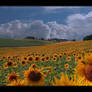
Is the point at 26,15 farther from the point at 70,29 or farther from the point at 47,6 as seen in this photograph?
the point at 70,29

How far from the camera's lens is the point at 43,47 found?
2.50m

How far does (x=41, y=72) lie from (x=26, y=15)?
0.79 m

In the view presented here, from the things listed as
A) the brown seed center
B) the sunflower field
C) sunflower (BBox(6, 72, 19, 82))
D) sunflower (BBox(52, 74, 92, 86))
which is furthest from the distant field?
sunflower (BBox(52, 74, 92, 86))

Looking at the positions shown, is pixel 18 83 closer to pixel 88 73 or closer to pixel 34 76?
pixel 34 76

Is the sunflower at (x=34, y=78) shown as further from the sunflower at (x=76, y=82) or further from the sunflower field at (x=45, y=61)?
the sunflower at (x=76, y=82)

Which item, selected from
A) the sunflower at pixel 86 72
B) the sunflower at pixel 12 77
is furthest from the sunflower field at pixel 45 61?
the sunflower at pixel 86 72

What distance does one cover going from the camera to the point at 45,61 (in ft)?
8.08

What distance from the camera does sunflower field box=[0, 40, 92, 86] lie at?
224 cm

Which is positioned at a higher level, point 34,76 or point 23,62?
point 23,62

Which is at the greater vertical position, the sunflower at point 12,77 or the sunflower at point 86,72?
the sunflower at point 86,72

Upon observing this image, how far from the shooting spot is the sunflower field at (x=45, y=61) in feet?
7.34

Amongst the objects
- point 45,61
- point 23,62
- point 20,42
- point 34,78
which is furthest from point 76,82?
point 20,42

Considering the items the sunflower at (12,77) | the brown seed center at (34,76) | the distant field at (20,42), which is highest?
the distant field at (20,42)

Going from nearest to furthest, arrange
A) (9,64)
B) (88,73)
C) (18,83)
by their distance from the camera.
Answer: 1. (88,73)
2. (18,83)
3. (9,64)
